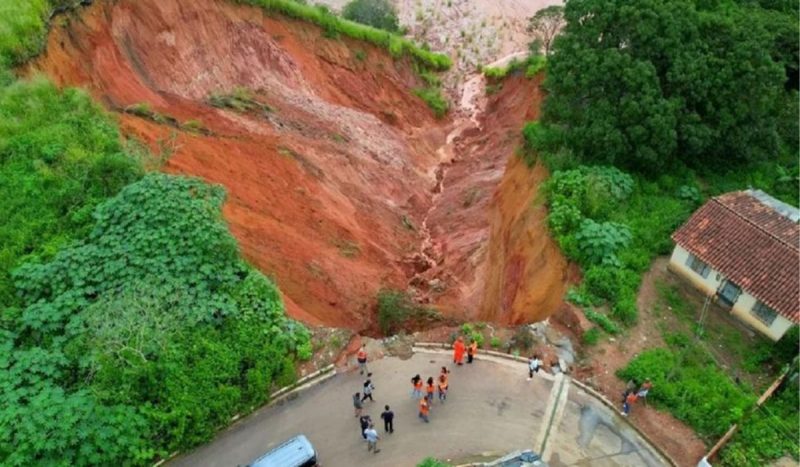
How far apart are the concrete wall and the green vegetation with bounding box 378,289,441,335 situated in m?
8.58

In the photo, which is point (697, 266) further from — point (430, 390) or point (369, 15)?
point (369, 15)

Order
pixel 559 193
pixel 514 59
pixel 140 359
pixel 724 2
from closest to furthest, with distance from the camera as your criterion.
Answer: pixel 140 359 → pixel 559 193 → pixel 724 2 → pixel 514 59

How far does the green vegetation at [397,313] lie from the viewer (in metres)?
22.5

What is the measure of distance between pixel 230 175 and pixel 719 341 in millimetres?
19174

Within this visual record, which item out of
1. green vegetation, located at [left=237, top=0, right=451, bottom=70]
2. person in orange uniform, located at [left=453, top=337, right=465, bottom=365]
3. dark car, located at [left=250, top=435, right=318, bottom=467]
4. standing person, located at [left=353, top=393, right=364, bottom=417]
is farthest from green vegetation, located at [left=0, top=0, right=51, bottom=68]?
person in orange uniform, located at [left=453, top=337, right=465, bottom=365]

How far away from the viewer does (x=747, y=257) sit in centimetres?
1934

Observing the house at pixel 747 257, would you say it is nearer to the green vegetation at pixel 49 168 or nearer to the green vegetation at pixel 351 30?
the green vegetation at pixel 49 168

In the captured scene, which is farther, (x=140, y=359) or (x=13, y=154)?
(x=13, y=154)

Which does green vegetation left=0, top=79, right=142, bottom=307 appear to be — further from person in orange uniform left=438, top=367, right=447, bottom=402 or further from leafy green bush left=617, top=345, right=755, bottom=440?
leafy green bush left=617, top=345, right=755, bottom=440

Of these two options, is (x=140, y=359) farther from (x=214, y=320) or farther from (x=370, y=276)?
(x=370, y=276)

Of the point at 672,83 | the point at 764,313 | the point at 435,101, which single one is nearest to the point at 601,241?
the point at 764,313

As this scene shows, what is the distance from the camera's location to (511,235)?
26.2 m

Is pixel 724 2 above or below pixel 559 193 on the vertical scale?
above

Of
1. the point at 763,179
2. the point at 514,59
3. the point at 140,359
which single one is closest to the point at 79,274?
the point at 140,359
